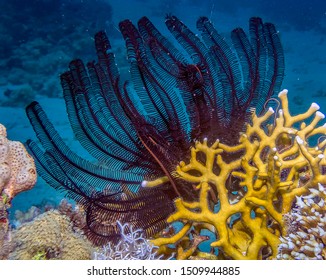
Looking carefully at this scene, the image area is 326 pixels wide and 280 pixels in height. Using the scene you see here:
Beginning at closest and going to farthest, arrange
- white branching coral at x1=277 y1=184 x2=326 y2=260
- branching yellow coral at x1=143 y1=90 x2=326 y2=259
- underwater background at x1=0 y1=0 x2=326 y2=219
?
white branching coral at x1=277 y1=184 x2=326 y2=260 < branching yellow coral at x1=143 y1=90 x2=326 y2=259 < underwater background at x1=0 y1=0 x2=326 y2=219

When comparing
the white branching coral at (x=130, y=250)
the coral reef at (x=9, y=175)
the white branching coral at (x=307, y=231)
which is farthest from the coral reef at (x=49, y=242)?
the white branching coral at (x=307, y=231)

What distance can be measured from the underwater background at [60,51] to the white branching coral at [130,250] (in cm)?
1293

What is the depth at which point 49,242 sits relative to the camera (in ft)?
10.3

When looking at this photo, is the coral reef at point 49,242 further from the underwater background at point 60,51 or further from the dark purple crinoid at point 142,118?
the underwater background at point 60,51

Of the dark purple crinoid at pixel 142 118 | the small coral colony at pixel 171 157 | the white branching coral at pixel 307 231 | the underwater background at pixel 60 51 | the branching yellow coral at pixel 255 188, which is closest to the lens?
the white branching coral at pixel 307 231

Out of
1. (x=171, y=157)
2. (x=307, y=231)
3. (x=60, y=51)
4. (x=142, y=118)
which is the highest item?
(x=60, y=51)

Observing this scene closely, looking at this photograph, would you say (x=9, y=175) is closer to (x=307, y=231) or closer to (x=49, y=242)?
(x=49, y=242)

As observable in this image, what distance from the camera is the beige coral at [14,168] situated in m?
3.11

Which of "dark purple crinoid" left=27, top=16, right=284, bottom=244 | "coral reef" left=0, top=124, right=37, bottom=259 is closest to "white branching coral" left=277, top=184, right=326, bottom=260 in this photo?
"dark purple crinoid" left=27, top=16, right=284, bottom=244


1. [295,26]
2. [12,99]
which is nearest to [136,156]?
[12,99]

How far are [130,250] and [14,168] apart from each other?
1.41 meters

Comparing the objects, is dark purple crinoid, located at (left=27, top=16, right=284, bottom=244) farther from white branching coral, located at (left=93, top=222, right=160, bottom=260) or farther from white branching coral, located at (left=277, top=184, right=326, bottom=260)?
white branching coral, located at (left=277, top=184, right=326, bottom=260)

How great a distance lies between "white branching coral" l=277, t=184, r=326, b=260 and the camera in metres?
2.57

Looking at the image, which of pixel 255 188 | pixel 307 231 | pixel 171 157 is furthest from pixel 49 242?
pixel 307 231
